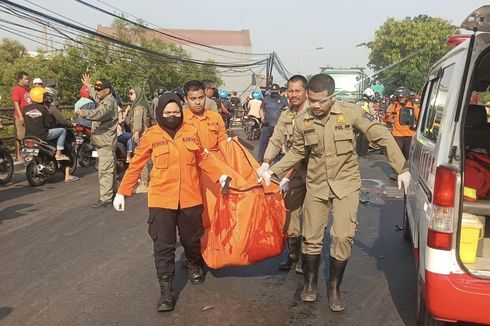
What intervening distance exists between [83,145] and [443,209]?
10.0 m

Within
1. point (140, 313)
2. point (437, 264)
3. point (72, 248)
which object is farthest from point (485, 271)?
point (72, 248)

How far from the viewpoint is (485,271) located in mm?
2924

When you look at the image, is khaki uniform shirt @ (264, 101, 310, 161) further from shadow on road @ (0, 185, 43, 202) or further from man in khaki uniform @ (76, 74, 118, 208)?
shadow on road @ (0, 185, 43, 202)

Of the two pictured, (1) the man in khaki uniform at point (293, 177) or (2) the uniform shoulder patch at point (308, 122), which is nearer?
(2) the uniform shoulder patch at point (308, 122)

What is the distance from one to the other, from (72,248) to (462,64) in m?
4.52

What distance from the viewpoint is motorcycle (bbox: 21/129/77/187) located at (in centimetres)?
933

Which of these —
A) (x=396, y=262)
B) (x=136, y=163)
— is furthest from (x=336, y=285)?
(x=136, y=163)

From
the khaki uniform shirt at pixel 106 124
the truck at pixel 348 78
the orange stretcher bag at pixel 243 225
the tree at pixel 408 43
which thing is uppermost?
the tree at pixel 408 43

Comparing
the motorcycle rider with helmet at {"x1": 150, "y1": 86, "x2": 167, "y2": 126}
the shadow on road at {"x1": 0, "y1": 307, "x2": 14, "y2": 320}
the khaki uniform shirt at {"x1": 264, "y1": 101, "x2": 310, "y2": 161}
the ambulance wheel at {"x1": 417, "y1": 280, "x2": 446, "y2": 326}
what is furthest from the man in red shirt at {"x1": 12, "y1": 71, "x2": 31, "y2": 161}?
the ambulance wheel at {"x1": 417, "y1": 280, "x2": 446, "y2": 326}

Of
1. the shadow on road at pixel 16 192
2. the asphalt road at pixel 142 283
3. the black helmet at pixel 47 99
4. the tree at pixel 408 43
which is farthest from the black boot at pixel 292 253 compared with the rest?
the tree at pixel 408 43

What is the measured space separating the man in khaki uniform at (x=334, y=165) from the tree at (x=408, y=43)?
45941 millimetres

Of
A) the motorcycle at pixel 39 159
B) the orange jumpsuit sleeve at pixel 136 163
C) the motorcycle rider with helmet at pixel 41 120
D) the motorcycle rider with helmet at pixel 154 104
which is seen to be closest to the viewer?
the orange jumpsuit sleeve at pixel 136 163

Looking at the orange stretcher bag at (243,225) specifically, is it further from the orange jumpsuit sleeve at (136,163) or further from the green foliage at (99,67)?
the green foliage at (99,67)

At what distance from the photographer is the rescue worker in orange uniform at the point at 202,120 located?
5.04 metres
